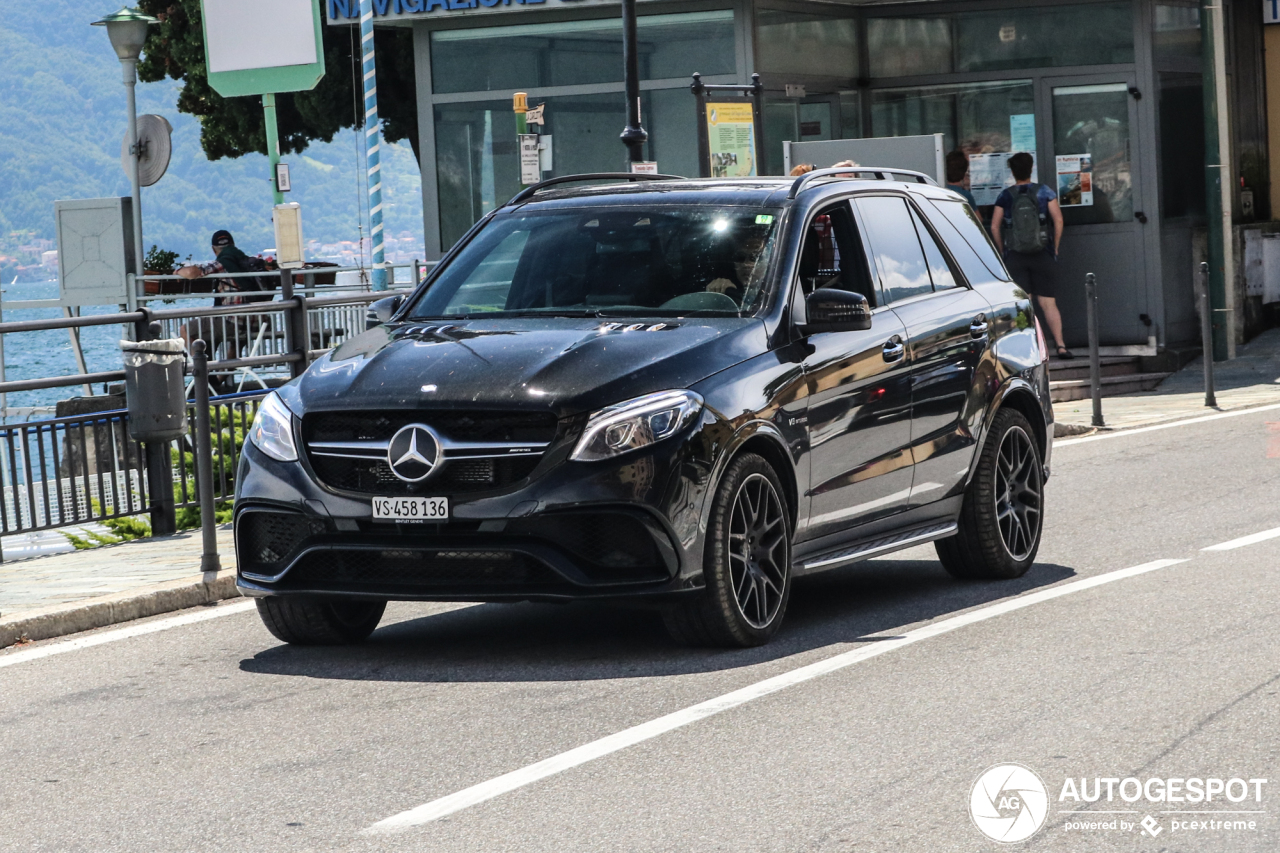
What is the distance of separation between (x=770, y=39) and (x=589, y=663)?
49.4 ft

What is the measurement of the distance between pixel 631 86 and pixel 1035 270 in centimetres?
519

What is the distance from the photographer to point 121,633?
893 cm

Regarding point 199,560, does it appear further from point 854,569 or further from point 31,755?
point 31,755

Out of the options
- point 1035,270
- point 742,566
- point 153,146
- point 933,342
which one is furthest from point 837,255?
point 153,146

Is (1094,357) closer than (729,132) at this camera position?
Yes

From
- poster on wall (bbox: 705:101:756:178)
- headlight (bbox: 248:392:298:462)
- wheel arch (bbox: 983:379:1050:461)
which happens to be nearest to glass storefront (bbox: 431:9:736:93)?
poster on wall (bbox: 705:101:756:178)

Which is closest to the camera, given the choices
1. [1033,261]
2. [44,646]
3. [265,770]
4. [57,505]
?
[265,770]

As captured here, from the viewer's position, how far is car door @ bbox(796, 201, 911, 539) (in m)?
8.08

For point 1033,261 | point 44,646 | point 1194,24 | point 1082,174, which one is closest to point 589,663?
point 44,646

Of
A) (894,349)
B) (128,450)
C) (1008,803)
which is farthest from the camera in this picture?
(128,450)

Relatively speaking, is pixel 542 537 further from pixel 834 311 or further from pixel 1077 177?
pixel 1077 177

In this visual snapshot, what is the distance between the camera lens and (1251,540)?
406 inches

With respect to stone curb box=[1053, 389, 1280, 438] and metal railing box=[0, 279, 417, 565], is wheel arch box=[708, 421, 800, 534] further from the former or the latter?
stone curb box=[1053, 389, 1280, 438]

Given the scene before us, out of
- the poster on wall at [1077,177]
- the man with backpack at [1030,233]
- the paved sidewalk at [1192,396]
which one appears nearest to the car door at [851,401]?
the paved sidewalk at [1192,396]
